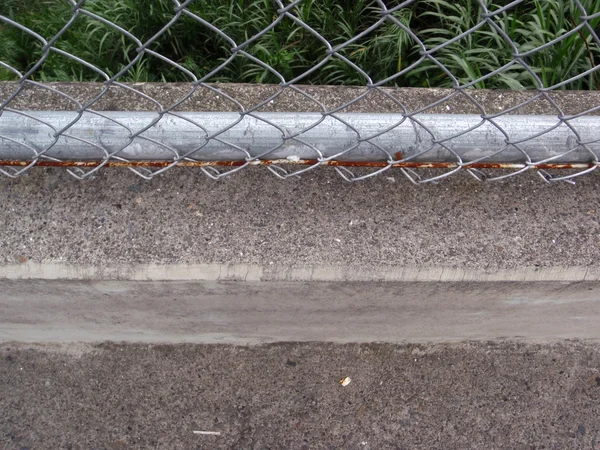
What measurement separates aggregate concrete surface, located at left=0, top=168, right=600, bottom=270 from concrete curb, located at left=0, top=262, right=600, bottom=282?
2 centimetres

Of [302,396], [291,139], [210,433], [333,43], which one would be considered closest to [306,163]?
[291,139]

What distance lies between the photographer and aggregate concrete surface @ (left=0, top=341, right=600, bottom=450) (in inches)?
79.1

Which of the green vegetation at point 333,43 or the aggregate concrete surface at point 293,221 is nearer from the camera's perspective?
the aggregate concrete surface at point 293,221

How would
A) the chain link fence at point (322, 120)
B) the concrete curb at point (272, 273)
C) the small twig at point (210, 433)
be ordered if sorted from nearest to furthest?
the chain link fence at point (322, 120) → the concrete curb at point (272, 273) → the small twig at point (210, 433)

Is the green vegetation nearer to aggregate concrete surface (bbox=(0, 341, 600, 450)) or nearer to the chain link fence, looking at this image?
the chain link fence

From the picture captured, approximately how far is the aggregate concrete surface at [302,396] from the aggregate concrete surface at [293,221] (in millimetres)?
596

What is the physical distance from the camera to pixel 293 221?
1.76 m

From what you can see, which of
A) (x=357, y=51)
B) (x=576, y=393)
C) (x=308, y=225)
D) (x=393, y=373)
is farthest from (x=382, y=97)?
(x=576, y=393)

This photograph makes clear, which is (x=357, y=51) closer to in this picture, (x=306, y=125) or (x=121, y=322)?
(x=306, y=125)

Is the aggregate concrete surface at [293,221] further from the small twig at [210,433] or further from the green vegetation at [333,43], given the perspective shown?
the green vegetation at [333,43]

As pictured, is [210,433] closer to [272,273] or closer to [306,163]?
[272,273]

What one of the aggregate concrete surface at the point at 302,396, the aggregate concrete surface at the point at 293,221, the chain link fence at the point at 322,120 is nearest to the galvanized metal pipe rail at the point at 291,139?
the chain link fence at the point at 322,120

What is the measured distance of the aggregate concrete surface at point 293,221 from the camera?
170cm

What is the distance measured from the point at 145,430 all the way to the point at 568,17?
9.07 ft
